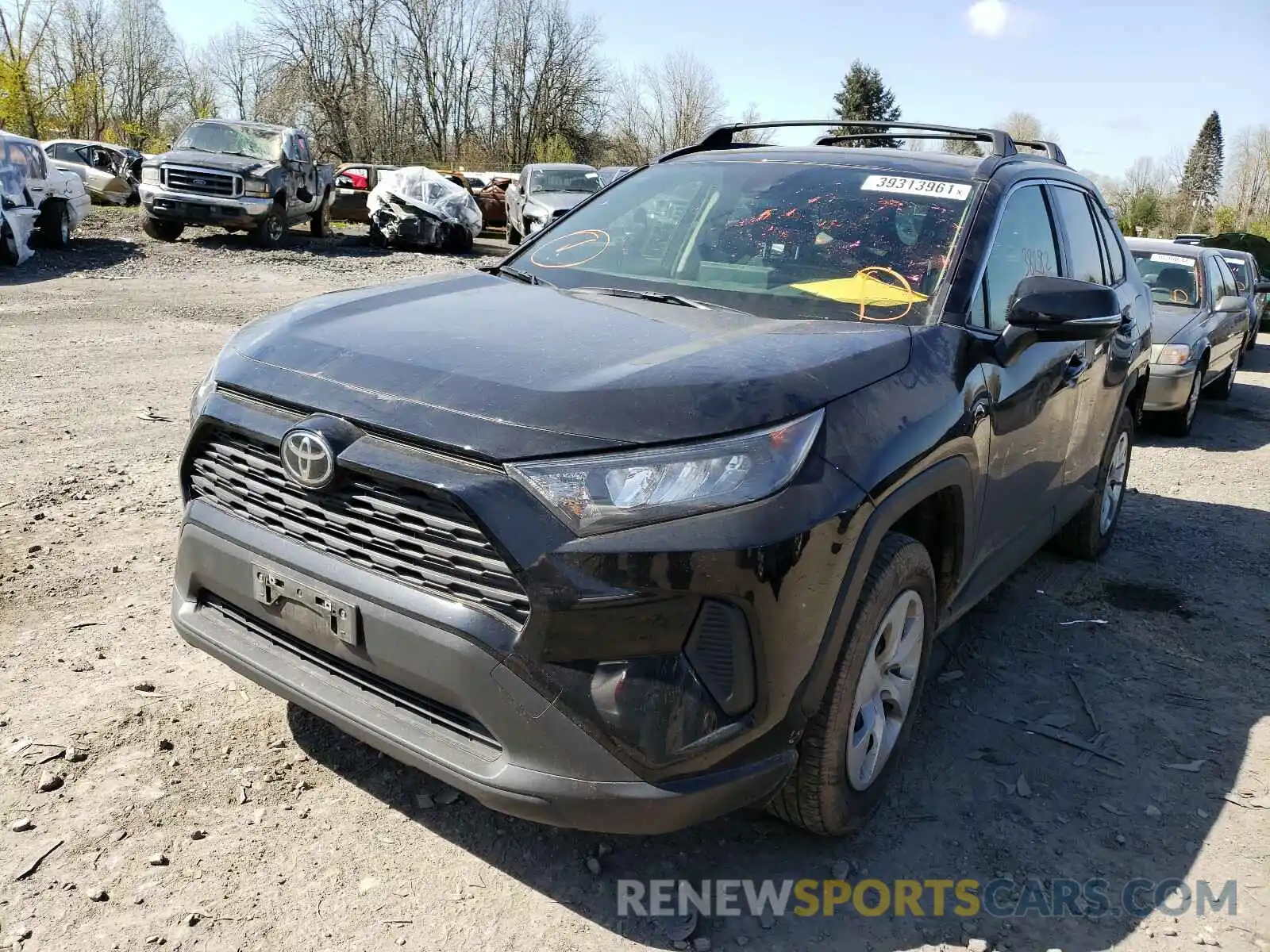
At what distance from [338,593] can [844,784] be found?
1372 millimetres

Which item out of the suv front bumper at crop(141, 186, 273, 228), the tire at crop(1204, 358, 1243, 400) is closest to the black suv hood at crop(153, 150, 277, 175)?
the suv front bumper at crop(141, 186, 273, 228)

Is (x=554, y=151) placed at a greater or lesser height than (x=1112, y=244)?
greater

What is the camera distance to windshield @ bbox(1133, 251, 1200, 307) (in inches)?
398

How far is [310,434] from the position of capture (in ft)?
7.52

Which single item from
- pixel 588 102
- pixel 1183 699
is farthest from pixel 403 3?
pixel 1183 699

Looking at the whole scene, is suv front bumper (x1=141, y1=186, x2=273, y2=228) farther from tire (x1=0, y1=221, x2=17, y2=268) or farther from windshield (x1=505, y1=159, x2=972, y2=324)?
windshield (x1=505, y1=159, x2=972, y2=324)

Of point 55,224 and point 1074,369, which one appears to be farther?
point 55,224

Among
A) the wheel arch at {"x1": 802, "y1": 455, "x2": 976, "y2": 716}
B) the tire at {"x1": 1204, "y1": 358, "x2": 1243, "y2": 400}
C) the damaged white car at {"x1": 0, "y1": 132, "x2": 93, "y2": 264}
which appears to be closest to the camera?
the wheel arch at {"x1": 802, "y1": 455, "x2": 976, "y2": 716}

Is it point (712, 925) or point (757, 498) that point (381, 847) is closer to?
point (712, 925)

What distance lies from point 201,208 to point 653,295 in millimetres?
16338

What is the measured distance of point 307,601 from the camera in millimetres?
2348

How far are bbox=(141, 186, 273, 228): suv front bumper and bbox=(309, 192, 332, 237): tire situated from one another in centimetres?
270

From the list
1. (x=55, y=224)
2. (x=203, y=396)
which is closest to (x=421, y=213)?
(x=55, y=224)

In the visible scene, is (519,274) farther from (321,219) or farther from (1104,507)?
(321,219)
